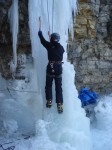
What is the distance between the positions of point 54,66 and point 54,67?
0.02 m

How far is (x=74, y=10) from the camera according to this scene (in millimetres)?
9141

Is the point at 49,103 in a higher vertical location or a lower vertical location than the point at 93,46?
lower

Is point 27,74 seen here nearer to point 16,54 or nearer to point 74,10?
point 16,54

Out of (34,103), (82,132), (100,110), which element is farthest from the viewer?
(100,110)

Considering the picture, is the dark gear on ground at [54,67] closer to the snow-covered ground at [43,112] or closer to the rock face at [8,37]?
the snow-covered ground at [43,112]

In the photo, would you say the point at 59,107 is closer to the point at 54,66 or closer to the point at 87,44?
the point at 54,66

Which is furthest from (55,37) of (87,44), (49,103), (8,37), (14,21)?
(87,44)

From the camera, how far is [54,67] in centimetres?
735

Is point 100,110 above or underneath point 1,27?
underneath

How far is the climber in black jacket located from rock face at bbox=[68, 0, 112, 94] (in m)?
2.61

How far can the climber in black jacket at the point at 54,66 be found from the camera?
7.30 metres

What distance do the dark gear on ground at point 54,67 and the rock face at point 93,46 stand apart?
8.58 feet

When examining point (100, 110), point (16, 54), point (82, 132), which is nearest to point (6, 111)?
point (16, 54)

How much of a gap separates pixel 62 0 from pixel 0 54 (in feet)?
7.49
